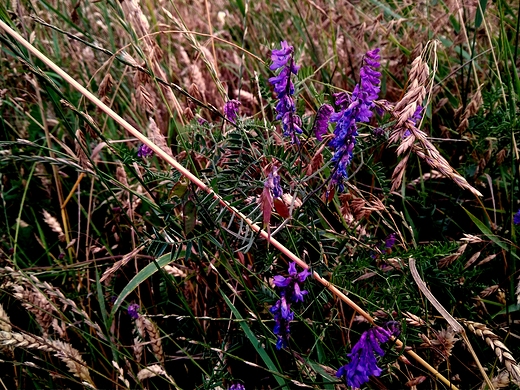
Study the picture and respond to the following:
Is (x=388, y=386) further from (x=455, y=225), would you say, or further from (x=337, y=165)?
(x=337, y=165)

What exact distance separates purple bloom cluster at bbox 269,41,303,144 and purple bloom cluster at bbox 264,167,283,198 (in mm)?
133

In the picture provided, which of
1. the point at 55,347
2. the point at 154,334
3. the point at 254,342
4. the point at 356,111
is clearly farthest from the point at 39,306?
the point at 356,111

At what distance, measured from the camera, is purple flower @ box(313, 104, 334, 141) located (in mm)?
1134

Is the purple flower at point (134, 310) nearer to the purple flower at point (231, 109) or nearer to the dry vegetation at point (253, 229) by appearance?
the dry vegetation at point (253, 229)

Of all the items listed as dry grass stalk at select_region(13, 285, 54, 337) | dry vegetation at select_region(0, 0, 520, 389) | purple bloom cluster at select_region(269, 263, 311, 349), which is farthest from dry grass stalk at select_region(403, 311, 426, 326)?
dry grass stalk at select_region(13, 285, 54, 337)

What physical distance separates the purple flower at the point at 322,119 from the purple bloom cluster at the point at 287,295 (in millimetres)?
298

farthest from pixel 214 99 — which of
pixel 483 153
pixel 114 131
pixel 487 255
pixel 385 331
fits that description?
pixel 385 331

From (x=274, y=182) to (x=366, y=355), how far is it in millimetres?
378

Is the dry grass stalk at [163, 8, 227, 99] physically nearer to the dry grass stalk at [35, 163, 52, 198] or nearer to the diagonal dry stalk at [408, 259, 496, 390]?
the diagonal dry stalk at [408, 259, 496, 390]

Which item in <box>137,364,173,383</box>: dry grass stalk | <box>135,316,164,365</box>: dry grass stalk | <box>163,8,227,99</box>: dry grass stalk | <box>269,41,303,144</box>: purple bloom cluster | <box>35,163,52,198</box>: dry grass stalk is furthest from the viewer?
<box>35,163,52,198</box>: dry grass stalk

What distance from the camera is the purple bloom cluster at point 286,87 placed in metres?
1.07

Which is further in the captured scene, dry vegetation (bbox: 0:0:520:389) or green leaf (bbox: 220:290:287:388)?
green leaf (bbox: 220:290:287:388)

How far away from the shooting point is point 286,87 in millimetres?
1102

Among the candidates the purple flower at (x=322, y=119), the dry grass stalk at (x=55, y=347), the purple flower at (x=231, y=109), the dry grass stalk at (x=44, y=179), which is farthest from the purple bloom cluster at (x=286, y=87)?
A: the dry grass stalk at (x=44, y=179)
